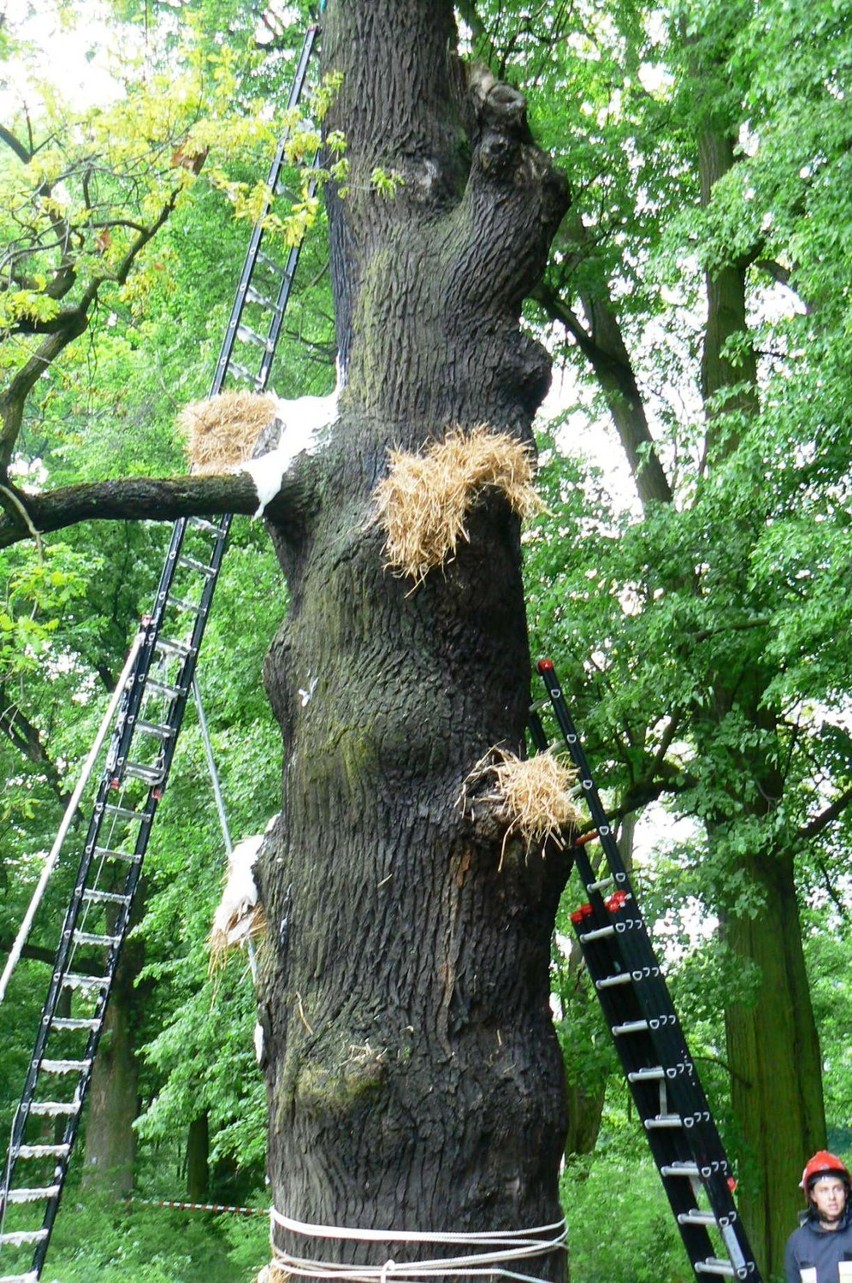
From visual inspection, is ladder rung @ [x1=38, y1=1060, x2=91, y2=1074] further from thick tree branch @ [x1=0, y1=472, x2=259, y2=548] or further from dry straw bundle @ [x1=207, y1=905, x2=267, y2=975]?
thick tree branch @ [x1=0, y1=472, x2=259, y2=548]

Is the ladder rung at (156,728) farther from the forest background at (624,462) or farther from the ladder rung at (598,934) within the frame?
the ladder rung at (598,934)

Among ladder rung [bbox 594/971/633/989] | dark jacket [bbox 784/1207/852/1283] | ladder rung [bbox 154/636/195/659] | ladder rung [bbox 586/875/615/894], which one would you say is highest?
ladder rung [bbox 154/636/195/659]

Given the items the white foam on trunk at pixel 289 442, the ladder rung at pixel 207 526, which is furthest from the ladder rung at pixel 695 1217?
the ladder rung at pixel 207 526

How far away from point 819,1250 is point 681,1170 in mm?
521

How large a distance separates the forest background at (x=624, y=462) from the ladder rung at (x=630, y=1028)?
276 cm

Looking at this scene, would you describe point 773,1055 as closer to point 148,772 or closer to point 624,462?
point 624,462

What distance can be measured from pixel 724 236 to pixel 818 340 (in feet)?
3.17

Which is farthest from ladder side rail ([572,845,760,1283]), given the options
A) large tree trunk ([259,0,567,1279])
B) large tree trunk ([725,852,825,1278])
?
large tree trunk ([725,852,825,1278])

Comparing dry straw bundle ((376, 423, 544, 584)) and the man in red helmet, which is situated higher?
dry straw bundle ((376, 423, 544, 584))

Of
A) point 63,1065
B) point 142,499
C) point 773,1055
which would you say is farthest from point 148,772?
point 773,1055

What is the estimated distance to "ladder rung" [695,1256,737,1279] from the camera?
3818mm

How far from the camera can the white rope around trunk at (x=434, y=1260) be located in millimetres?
2984

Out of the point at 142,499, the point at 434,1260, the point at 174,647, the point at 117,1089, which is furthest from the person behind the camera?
the point at 117,1089

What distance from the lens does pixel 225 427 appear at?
14.0ft
